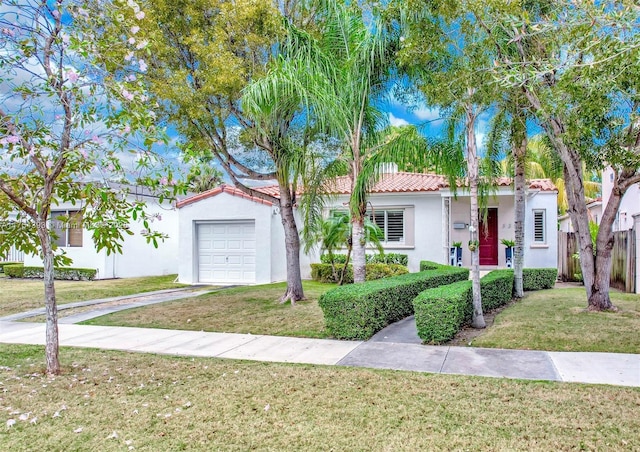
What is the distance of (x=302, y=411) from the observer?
446 centimetres

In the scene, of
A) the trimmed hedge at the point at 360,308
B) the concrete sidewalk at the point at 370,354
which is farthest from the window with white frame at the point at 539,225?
the concrete sidewalk at the point at 370,354

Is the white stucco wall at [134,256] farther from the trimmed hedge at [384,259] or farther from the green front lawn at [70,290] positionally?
the trimmed hedge at [384,259]

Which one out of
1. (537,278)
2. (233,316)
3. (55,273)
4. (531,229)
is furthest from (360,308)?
(55,273)

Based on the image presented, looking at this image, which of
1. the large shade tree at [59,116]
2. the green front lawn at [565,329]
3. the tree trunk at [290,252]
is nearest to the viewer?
the large shade tree at [59,116]

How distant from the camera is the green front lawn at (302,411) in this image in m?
3.83

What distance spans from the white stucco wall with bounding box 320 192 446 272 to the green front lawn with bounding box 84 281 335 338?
6.10 metres

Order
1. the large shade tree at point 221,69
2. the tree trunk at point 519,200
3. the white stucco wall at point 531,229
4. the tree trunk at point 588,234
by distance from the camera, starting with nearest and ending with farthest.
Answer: the tree trunk at point 588,234 < the large shade tree at point 221,69 < the tree trunk at point 519,200 < the white stucco wall at point 531,229

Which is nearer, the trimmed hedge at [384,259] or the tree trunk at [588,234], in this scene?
the tree trunk at [588,234]

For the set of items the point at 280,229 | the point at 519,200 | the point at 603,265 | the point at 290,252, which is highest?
the point at 519,200

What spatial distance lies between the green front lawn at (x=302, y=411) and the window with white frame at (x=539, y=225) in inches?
515

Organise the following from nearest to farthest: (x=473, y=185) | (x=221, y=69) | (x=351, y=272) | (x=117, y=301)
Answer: (x=473, y=185), (x=221, y=69), (x=117, y=301), (x=351, y=272)

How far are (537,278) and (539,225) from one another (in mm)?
4288

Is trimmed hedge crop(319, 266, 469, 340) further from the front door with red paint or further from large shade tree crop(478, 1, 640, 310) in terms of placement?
the front door with red paint

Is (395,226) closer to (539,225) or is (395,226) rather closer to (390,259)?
(390,259)
